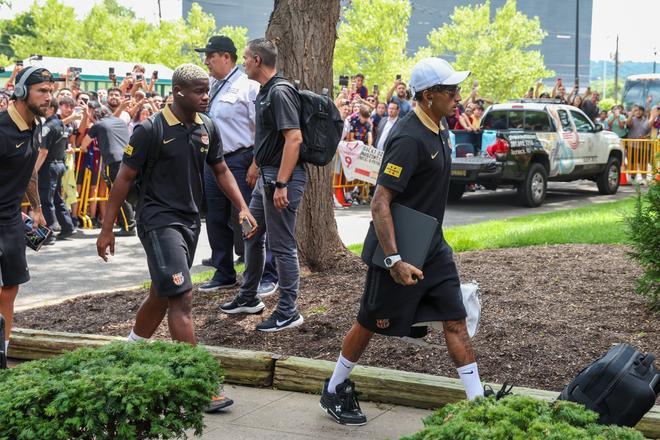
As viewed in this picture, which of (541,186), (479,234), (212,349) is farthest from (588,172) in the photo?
(212,349)

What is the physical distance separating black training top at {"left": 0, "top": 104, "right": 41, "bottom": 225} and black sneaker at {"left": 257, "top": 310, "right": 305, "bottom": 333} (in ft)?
6.21

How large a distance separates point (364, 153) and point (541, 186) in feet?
12.0

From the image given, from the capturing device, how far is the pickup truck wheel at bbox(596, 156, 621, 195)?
69.4ft

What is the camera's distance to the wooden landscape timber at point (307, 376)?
18.0 ft

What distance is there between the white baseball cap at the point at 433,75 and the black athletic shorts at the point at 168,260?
1.65 m

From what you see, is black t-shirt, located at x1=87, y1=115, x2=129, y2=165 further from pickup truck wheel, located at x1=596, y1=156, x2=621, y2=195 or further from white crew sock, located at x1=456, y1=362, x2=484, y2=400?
pickup truck wheel, located at x1=596, y1=156, x2=621, y2=195

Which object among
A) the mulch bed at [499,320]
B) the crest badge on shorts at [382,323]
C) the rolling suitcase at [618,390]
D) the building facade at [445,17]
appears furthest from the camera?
the building facade at [445,17]

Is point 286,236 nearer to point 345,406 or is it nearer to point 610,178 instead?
point 345,406

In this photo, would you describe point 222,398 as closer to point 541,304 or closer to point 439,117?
point 439,117

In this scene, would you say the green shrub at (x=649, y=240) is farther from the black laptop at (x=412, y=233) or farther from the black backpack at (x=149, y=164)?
the black backpack at (x=149, y=164)

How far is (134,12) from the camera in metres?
155

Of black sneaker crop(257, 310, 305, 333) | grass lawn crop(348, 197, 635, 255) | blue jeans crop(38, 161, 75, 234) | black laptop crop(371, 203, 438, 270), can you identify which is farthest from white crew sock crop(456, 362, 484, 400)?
blue jeans crop(38, 161, 75, 234)

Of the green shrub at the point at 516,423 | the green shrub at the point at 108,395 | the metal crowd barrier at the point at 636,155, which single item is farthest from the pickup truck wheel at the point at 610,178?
the green shrub at the point at 516,423

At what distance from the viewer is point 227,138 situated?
27.3 ft
